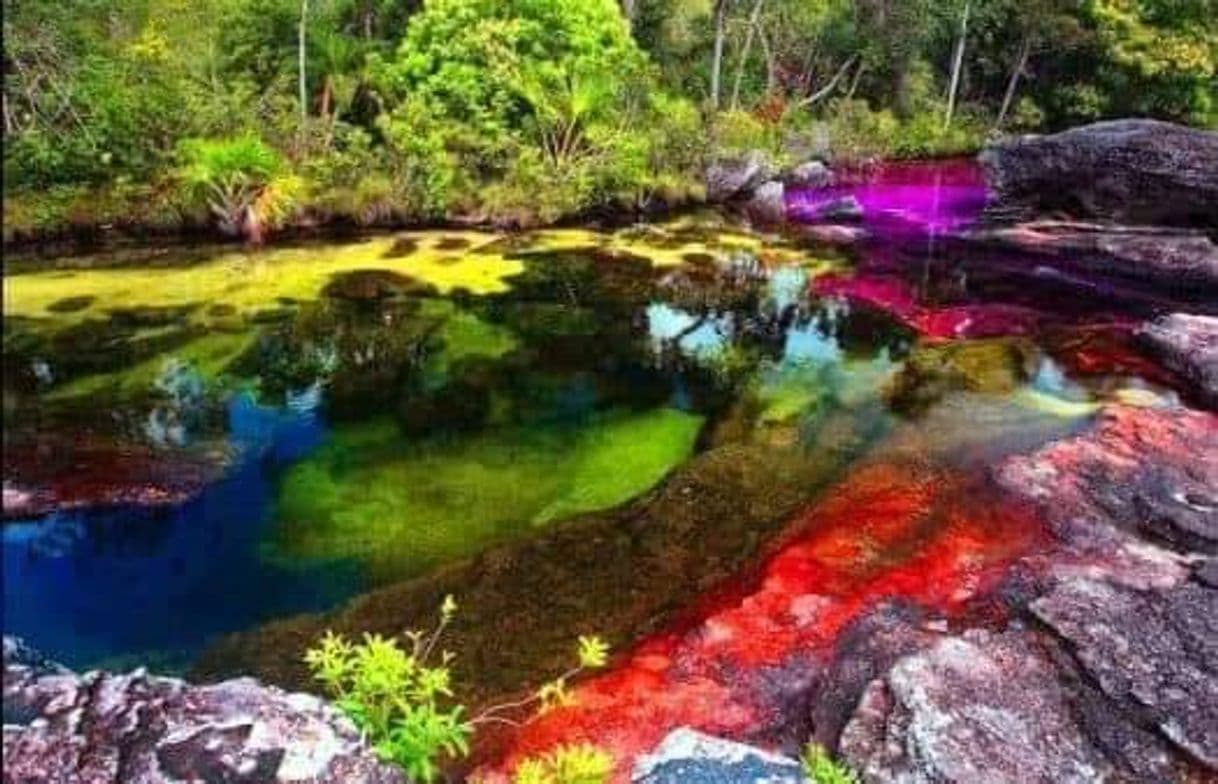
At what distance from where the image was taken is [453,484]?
1101 centimetres

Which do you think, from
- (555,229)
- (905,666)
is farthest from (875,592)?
(555,229)

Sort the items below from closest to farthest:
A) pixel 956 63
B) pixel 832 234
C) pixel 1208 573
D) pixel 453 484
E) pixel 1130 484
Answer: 1. pixel 1208 573
2. pixel 1130 484
3. pixel 453 484
4. pixel 832 234
5. pixel 956 63

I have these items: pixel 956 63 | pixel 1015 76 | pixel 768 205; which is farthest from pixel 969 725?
pixel 1015 76

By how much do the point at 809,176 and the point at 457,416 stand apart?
17325mm

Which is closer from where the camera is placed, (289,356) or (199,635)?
(199,635)

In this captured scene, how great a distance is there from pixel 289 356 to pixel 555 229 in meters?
Answer: 8.57

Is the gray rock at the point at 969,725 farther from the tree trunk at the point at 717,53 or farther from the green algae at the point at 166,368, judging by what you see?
the tree trunk at the point at 717,53

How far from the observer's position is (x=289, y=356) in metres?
14.1

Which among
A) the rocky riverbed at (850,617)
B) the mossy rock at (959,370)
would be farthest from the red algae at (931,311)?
the rocky riverbed at (850,617)

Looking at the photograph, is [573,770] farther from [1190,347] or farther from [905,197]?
[905,197]

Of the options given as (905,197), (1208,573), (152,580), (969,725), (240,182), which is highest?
(240,182)

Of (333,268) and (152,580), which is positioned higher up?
(333,268)

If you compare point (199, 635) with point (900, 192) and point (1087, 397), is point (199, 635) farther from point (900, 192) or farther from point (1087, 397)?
point (900, 192)

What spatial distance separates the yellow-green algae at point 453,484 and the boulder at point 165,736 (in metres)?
3.59
